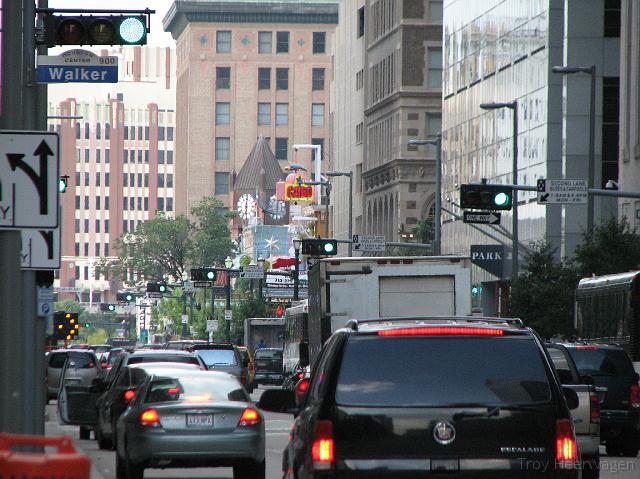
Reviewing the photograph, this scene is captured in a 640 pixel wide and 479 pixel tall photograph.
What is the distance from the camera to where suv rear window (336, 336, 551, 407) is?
9570 mm

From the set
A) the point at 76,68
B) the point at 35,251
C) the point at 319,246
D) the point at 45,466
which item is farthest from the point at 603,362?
the point at 319,246

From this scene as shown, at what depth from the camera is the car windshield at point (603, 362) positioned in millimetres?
25344

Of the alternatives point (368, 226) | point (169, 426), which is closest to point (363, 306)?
point (169, 426)

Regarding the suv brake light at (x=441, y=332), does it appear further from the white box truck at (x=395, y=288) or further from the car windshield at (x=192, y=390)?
the white box truck at (x=395, y=288)

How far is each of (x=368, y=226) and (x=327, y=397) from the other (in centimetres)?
10092

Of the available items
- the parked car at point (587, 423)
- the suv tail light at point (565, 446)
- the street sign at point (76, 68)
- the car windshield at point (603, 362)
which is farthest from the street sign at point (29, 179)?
the car windshield at point (603, 362)

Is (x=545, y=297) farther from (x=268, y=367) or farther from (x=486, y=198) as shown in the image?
(x=268, y=367)

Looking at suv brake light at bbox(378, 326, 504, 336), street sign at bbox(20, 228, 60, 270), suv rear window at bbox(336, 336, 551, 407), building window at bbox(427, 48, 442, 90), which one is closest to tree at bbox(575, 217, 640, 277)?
street sign at bbox(20, 228, 60, 270)

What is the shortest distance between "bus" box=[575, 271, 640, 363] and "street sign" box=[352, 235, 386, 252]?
79.7ft

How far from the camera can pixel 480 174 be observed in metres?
78.8

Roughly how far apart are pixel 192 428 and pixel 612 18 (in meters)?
50.8

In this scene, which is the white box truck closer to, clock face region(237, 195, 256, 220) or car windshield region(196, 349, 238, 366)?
car windshield region(196, 349, 238, 366)

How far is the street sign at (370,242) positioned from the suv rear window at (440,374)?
53.0 metres

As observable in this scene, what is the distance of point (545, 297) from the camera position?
5072 centimetres
